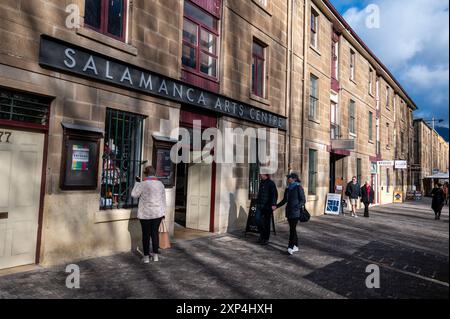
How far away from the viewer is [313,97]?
51.3ft

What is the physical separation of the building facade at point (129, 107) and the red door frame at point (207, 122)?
3 cm

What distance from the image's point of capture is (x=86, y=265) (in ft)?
20.3

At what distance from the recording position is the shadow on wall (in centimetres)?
1047

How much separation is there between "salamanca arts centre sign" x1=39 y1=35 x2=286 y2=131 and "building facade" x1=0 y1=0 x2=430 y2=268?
2 cm

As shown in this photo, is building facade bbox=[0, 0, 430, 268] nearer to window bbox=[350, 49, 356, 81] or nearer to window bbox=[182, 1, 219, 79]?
window bbox=[182, 1, 219, 79]

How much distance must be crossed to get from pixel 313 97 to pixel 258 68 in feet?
14.5

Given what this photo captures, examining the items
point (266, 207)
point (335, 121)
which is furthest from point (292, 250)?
point (335, 121)

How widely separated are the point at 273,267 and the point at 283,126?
747cm

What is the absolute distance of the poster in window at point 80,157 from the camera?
21.1ft

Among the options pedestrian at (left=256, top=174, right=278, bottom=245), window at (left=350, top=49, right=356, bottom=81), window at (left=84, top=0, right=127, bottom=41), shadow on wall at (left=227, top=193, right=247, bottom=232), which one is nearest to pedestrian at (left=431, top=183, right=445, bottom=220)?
window at (left=350, top=49, right=356, bottom=81)

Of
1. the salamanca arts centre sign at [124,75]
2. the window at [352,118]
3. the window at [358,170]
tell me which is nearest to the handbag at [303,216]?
the salamanca arts centre sign at [124,75]

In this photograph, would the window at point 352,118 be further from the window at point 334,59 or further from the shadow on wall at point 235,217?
the shadow on wall at point 235,217

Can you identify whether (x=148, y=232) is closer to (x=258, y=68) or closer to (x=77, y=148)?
(x=77, y=148)
